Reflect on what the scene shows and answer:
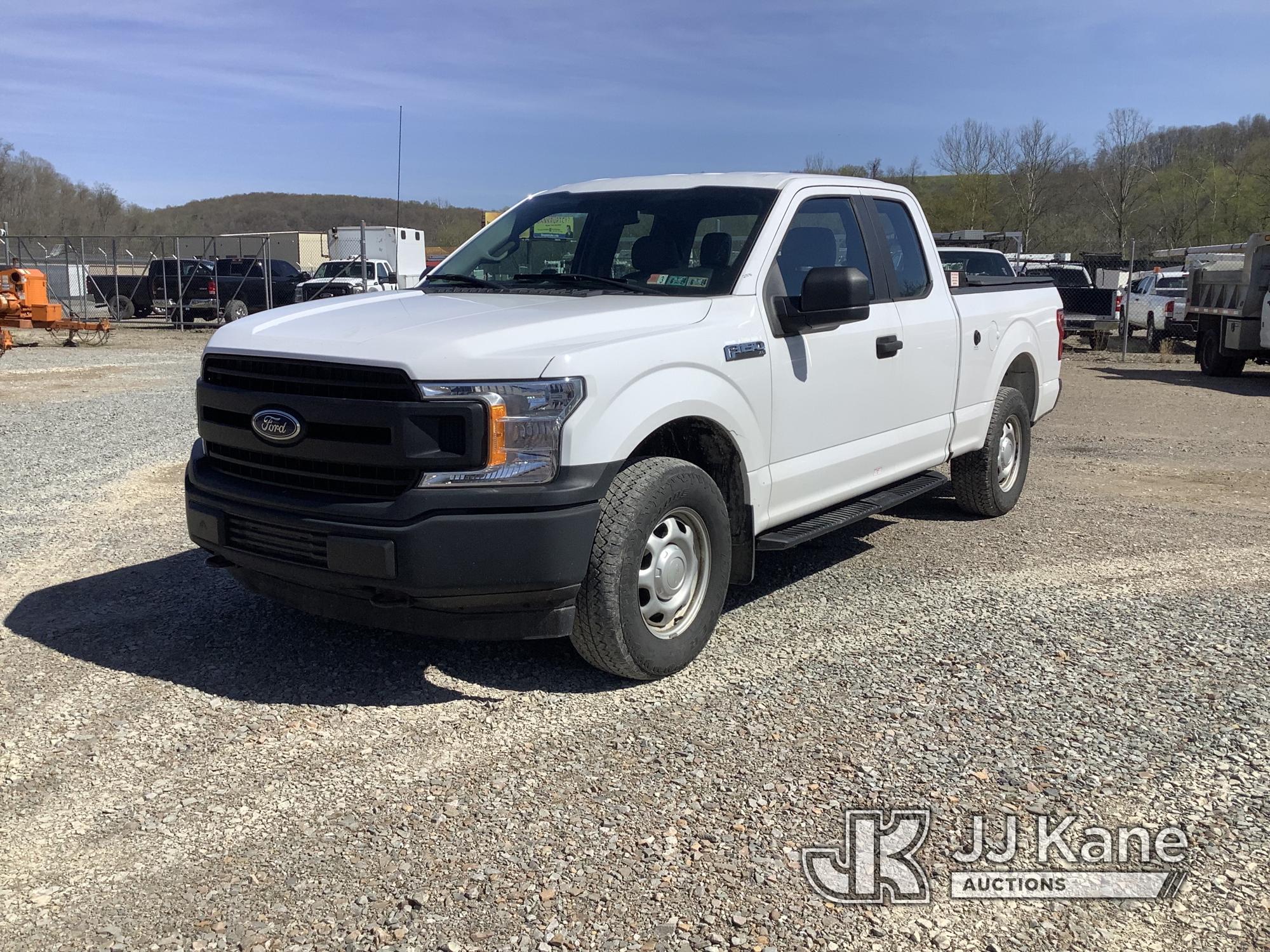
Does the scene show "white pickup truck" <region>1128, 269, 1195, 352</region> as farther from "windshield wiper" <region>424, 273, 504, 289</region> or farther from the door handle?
"windshield wiper" <region>424, 273, 504, 289</region>

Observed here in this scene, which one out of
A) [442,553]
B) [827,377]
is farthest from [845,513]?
[442,553]

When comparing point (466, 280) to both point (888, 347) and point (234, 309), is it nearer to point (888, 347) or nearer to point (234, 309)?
point (888, 347)

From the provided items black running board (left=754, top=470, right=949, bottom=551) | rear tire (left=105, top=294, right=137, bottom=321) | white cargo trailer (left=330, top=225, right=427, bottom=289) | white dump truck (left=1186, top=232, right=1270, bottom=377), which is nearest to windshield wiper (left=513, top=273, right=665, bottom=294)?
black running board (left=754, top=470, right=949, bottom=551)

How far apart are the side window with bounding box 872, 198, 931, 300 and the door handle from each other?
36 cm

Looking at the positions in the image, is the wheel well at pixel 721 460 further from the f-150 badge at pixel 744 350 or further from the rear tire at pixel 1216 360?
the rear tire at pixel 1216 360

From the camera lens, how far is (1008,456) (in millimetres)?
7461

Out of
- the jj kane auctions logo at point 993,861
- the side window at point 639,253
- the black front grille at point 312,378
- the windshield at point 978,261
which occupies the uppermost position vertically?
the windshield at point 978,261

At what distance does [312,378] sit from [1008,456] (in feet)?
16.5

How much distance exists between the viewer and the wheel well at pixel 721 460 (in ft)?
15.0

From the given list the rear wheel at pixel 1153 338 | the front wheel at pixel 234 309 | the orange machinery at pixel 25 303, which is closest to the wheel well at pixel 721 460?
the orange machinery at pixel 25 303

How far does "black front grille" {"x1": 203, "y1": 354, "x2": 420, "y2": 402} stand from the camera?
3.81 m

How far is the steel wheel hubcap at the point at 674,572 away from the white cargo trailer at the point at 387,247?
30834 mm

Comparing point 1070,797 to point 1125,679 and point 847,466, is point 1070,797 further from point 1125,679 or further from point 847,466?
point 847,466

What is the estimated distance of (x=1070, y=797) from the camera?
3453mm
